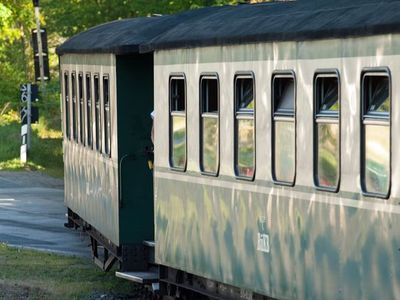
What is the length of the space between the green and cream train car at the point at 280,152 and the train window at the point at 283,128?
0.01 meters

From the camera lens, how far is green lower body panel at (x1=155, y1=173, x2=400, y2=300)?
1009cm

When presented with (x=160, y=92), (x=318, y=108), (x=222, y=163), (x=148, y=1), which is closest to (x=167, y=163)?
(x=160, y=92)

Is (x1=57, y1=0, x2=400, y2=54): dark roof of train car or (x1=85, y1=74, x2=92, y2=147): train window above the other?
(x1=57, y1=0, x2=400, y2=54): dark roof of train car

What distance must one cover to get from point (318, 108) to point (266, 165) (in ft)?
3.88

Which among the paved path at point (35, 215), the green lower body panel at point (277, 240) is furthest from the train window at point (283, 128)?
the paved path at point (35, 215)

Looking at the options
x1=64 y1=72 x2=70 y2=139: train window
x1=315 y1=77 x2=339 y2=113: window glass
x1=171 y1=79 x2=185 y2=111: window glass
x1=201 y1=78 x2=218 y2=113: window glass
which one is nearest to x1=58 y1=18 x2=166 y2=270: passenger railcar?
x1=171 y1=79 x2=185 y2=111: window glass

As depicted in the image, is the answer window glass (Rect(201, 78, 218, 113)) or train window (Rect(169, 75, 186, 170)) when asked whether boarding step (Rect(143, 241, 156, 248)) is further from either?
window glass (Rect(201, 78, 218, 113))

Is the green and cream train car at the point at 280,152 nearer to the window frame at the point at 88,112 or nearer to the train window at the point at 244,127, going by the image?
the train window at the point at 244,127

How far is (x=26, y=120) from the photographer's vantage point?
40094 millimetres

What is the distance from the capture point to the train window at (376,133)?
32.8 ft

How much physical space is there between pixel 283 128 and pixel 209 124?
1.86 meters

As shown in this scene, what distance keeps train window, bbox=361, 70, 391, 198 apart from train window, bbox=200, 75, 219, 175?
323 cm

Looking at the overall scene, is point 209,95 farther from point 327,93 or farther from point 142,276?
point 142,276

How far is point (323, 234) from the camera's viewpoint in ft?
36.0
